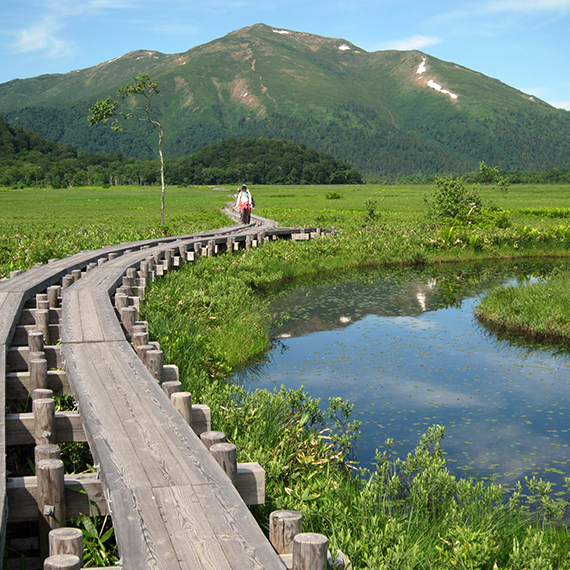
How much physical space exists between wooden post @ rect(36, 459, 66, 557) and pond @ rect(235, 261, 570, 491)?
3.98 meters

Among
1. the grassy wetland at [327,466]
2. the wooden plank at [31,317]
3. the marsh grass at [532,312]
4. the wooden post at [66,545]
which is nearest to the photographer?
the wooden post at [66,545]

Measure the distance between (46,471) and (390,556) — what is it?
7.17ft

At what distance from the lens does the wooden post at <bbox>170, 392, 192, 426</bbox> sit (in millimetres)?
4789

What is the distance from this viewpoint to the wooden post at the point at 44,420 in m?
4.88

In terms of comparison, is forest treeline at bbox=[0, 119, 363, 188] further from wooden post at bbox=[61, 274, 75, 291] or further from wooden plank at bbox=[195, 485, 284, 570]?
wooden plank at bbox=[195, 485, 284, 570]

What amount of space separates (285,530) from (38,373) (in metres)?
3.56

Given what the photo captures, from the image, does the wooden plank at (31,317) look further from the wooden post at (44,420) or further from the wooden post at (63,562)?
the wooden post at (63,562)

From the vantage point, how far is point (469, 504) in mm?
5551

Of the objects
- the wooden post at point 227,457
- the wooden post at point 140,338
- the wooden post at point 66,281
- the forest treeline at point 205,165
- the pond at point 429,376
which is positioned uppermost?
the forest treeline at point 205,165

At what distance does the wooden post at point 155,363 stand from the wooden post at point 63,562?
9.93ft

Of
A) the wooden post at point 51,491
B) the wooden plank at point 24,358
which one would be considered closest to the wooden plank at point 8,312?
Result: the wooden plank at point 24,358

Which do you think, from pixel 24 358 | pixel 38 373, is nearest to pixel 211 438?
pixel 38 373

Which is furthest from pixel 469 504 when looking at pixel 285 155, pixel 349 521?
pixel 285 155

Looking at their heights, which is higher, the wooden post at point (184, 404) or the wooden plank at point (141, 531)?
the wooden post at point (184, 404)
